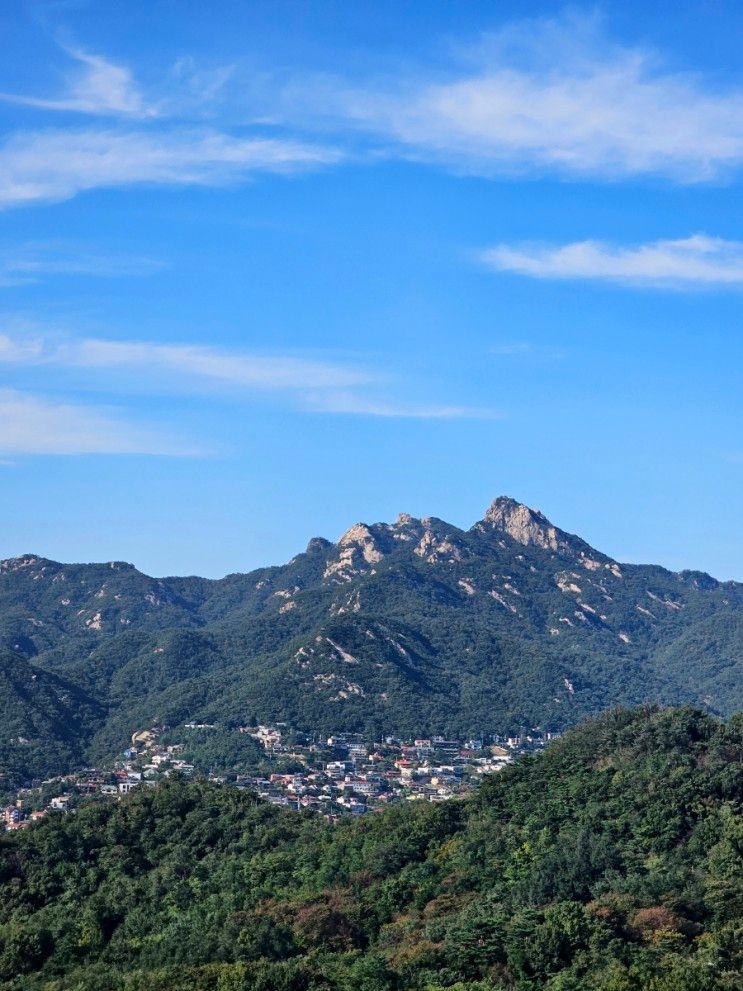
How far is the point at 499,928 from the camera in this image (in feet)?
151

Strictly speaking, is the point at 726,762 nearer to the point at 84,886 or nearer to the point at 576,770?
the point at 576,770

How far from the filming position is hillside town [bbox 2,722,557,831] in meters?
111

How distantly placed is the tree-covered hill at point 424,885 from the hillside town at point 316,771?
3336 centimetres

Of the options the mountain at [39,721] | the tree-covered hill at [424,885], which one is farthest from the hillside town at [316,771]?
the tree-covered hill at [424,885]

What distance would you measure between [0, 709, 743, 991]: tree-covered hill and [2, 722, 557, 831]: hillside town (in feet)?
109

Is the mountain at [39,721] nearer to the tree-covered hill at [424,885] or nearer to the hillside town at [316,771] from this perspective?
the hillside town at [316,771]

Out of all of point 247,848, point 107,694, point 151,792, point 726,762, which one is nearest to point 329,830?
point 247,848

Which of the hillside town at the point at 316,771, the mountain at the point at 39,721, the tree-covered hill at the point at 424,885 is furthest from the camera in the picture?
the mountain at the point at 39,721

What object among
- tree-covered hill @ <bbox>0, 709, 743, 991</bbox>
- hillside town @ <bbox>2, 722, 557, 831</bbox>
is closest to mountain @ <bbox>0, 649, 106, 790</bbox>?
hillside town @ <bbox>2, 722, 557, 831</bbox>

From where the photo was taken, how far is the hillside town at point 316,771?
11056 cm

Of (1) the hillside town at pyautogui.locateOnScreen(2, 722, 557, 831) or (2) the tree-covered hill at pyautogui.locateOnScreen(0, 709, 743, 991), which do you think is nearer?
(2) the tree-covered hill at pyautogui.locateOnScreen(0, 709, 743, 991)

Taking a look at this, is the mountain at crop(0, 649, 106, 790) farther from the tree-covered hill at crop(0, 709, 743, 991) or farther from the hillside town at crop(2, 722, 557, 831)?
the tree-covered hill at crop(0, 709, 743, 991)

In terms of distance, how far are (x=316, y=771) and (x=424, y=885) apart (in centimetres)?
7543

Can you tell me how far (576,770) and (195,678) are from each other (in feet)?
357
